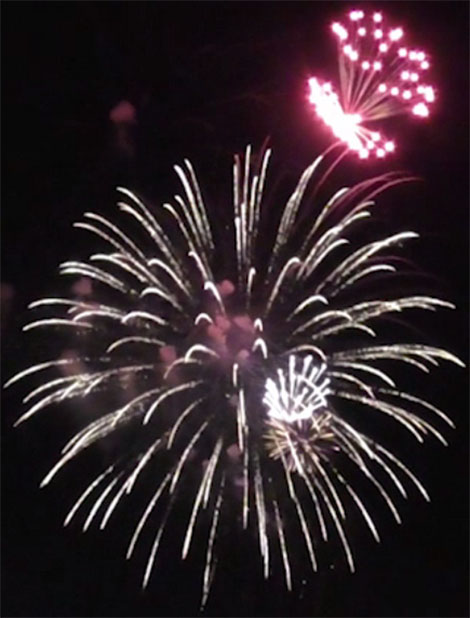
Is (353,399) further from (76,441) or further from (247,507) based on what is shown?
(76,441)

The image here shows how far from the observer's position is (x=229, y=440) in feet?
9.89

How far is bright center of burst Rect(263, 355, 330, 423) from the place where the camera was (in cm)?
295

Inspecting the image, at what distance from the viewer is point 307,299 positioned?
9.68 feet

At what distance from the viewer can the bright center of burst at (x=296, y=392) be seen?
295 cm

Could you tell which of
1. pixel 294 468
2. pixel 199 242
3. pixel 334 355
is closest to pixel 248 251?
pixel 199 242

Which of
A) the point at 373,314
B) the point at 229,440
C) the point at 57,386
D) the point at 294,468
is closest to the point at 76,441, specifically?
the point at 57,386

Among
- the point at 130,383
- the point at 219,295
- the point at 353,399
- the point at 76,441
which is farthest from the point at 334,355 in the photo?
the point at 76,441

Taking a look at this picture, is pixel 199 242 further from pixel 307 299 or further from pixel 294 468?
pixel 294 468

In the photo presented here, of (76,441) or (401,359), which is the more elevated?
(401,359)

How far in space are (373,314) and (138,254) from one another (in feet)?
2.30

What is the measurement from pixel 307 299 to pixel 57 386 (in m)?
0.79

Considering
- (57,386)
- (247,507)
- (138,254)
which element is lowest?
(247,507)

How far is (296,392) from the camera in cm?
296

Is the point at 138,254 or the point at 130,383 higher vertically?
the point at 138,254
